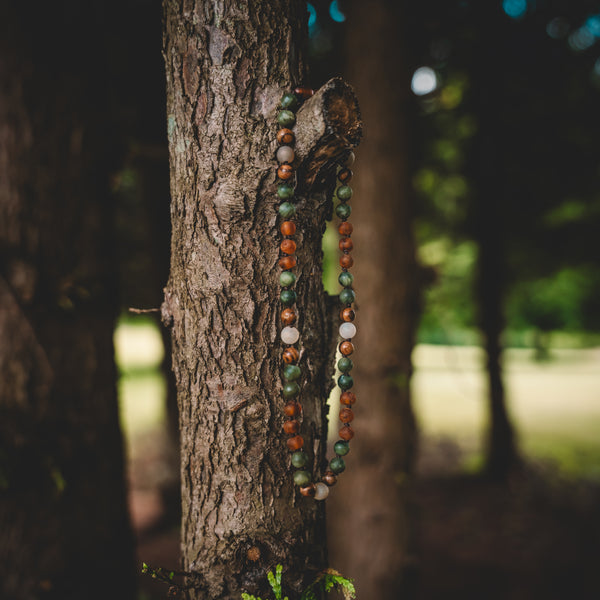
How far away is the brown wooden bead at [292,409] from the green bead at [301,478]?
0.56 ft

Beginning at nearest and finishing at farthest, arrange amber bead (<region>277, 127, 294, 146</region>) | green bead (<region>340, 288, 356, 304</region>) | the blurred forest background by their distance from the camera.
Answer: amber bead (<region>277, 127, 294, 146</region>)
green bead (<region>340, 288, 356, 304</region>)
the blurred forest background

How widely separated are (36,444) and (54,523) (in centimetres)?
47

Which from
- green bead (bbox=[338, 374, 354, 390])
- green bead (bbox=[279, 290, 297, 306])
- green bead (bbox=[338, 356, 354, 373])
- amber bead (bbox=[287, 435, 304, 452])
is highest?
green bead (bbox=[279, 290, 297, 306])

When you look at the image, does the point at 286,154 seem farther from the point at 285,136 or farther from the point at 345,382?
the point at 345,382

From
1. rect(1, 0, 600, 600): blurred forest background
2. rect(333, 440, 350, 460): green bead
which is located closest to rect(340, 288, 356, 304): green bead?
rect(333, 440, 350, 460): green bead

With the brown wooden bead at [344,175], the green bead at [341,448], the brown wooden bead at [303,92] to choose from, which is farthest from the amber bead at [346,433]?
the brown wooden bead at [303,92]

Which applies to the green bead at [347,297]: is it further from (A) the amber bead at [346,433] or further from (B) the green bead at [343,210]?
(A) the amber bead at [346,433]

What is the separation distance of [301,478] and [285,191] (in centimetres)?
→ 82

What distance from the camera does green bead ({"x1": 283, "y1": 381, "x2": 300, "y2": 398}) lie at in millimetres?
1298

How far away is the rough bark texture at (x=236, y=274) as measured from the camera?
1.27 metres

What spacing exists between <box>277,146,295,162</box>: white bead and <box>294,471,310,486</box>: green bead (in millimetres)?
891

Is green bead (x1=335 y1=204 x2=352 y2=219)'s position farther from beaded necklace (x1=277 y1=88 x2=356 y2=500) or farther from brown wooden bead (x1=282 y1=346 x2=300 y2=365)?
brown wooden bead (x1=282 y1=346 x2=300 y2=365)

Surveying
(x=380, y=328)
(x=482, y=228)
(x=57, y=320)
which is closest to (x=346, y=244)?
(x=57, y=320)

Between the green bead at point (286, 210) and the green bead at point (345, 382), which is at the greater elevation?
the green bead at point (286, 210)
